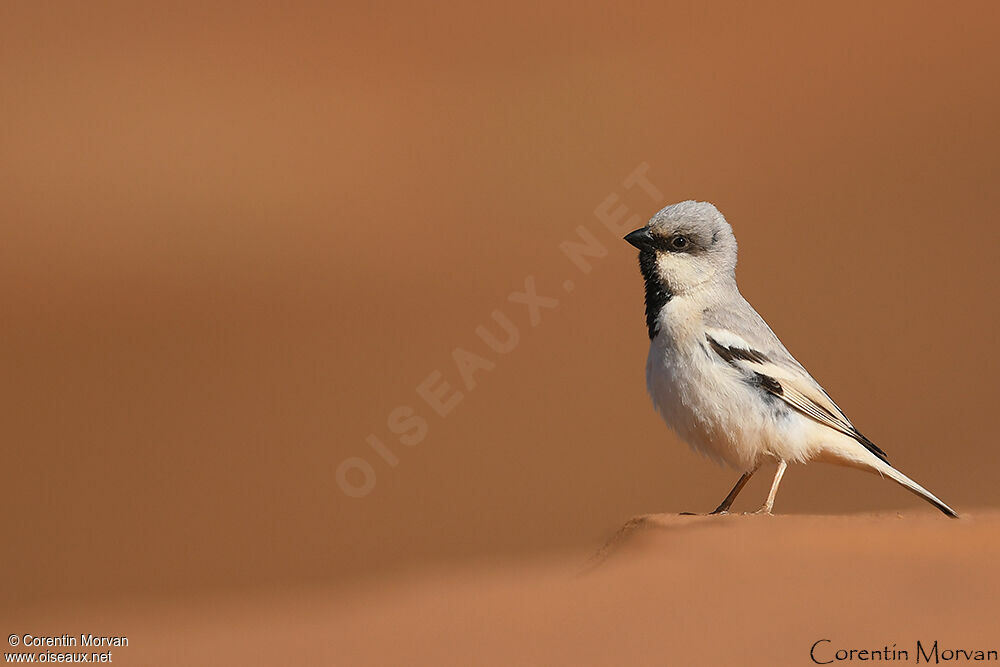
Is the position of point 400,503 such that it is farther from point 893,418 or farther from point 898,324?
point 898,324

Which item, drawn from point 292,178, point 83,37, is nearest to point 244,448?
point 292,178

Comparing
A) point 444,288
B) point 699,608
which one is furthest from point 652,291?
point 444,288

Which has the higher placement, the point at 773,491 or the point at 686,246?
the point at 686,246

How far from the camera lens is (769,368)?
581 centimetres

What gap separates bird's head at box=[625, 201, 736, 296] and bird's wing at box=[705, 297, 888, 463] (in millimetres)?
292

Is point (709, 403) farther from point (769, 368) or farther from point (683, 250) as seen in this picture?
point (683, 250)

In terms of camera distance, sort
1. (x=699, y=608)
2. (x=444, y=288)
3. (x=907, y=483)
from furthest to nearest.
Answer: (x=444, y=288)
(x=907, y=483)
(x=699, y=608)

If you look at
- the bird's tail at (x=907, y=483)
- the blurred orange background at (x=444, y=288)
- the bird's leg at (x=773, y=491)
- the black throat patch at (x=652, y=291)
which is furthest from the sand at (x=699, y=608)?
the blurred orange background at (x=444, y=288)

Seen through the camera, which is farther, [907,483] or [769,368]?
[769,368]

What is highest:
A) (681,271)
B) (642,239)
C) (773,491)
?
(642,239)

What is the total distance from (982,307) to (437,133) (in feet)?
36.8

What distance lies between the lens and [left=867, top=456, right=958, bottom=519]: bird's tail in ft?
18.3

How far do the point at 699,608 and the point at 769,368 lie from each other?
2.07 meters

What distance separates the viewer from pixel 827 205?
61.8 feet
